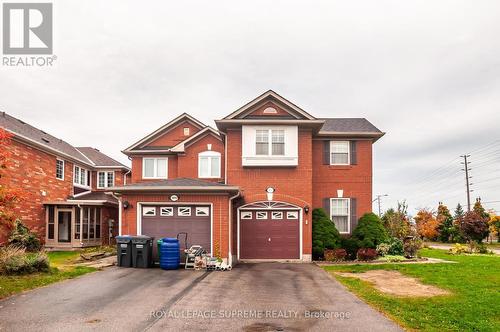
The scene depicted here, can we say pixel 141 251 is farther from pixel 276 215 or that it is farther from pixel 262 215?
pixel 276 215

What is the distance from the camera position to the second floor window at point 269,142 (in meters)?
21.1

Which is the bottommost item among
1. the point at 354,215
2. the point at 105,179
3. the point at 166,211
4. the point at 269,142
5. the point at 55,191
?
the point at 354,215

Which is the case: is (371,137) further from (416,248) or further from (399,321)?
(399,321)

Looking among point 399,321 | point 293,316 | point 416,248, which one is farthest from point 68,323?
point 416,248

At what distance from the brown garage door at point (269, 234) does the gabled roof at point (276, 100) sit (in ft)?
15.1

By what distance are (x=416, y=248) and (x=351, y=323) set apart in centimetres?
1416

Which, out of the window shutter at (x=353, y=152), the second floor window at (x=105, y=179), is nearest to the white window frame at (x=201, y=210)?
the window shutter at (x=353, y=152)

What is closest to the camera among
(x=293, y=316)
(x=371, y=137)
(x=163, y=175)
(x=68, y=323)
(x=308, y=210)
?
(x=68, y=323)

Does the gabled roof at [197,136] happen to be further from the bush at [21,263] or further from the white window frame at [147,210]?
the bush at [21,263]

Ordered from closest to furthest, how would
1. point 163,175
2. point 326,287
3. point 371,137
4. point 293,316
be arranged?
point 293,316
point 326,287
point 371,137
point 163,175

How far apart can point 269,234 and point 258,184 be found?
96.6 inches

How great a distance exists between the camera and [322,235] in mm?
21438

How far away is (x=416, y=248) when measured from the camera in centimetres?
2195

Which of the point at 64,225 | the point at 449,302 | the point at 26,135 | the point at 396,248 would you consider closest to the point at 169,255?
the point at 449,302
